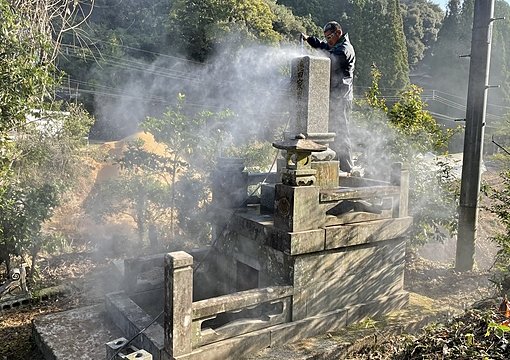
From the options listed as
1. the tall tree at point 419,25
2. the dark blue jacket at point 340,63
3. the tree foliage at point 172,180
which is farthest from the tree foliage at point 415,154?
the tall tree at point 419,25

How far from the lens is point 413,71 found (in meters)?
46.8

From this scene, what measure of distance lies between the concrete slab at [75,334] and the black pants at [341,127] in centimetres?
428

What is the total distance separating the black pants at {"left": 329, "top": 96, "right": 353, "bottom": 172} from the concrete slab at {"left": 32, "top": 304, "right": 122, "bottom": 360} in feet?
14.0

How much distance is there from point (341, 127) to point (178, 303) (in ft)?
13.1

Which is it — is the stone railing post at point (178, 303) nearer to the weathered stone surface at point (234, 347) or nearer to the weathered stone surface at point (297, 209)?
the weathered stone surface at point (234, 347)

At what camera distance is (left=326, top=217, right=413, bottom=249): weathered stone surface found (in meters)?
5.96

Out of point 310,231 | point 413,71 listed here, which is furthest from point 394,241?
point 413,71

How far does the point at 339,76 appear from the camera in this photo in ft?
23.0

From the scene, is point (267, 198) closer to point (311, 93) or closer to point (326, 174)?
point (326, 174)

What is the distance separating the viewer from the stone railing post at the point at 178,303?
182 inches

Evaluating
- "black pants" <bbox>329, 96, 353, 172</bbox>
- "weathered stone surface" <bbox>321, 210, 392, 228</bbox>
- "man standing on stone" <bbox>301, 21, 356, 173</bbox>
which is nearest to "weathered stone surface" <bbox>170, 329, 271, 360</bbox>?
"weathered stone surface" <bbox>321, 210, 392, 228</bbox>

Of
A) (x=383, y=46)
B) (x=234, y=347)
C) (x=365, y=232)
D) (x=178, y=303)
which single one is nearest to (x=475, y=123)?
(x=365, y=232)

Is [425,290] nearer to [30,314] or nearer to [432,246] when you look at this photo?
[432,246]

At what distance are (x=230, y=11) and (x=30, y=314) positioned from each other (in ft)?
67.3
